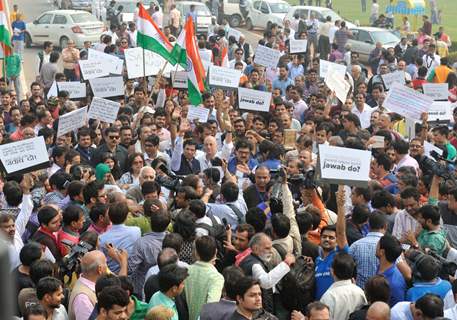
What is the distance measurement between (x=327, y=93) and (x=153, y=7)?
15.5 m

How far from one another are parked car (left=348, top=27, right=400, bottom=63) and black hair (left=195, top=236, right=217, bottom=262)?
2478 cm

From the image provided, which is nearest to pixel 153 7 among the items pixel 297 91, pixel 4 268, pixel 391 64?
pixel 391 64

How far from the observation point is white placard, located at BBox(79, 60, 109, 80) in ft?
53.5

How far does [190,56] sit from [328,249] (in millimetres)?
8445

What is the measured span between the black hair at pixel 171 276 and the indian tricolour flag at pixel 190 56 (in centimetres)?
860

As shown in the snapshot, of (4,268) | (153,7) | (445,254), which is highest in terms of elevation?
A: (4,268)

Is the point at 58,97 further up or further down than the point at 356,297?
further down

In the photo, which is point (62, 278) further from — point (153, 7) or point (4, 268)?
point (153, 7)

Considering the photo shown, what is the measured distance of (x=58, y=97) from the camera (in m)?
15.4

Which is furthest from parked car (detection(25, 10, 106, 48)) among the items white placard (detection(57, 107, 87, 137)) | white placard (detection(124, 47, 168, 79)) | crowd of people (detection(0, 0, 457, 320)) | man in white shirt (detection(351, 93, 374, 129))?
white placard (detection(57, 107, 87, 137))

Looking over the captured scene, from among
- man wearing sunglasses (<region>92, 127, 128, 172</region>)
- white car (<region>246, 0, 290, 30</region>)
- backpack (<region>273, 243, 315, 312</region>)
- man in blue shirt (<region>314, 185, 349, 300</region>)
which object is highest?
man in blue shirt (<region>314, 185, 349, 300</region>)

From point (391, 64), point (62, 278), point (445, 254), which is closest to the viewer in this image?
point (62, 278)

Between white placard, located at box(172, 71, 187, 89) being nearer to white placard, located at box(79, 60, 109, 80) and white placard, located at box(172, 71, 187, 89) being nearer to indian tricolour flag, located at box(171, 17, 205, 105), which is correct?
indian tricolour flag, located at box(171, 17, 205, 105)

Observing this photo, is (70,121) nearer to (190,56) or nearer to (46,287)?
(190,56)
